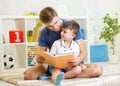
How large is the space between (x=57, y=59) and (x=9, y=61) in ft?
4.48

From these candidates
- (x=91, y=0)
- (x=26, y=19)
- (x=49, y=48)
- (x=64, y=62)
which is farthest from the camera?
(x=91, y=0)

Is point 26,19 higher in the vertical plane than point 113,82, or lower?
higher

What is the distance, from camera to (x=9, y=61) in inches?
133

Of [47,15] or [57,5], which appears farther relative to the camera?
[57,5]

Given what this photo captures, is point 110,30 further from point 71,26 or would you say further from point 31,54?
point 71,26

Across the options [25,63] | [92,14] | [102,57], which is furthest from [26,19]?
[102,57]

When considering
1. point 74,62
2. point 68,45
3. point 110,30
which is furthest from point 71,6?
point 74,62

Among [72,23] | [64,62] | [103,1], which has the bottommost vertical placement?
[64,62]

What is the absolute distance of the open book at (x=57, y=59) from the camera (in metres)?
2.15

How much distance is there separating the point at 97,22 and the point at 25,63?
4.21ft

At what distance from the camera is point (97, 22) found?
4.14 metres

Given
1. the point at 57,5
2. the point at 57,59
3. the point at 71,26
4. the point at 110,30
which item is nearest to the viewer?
the point at 57,59

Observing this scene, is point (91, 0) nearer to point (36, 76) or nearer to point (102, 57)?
point (102, 57)

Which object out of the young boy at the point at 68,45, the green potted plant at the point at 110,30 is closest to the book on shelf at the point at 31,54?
the green potted plant at the point at 110,30
